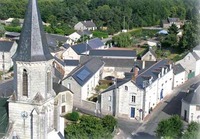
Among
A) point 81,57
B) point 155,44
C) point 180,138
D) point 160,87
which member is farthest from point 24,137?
point 155,44

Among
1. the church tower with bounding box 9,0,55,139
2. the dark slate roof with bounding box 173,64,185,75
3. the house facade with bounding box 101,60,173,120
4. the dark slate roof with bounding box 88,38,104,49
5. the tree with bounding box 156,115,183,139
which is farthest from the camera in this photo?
the dark slate roof with bounding box 88,38,104,49

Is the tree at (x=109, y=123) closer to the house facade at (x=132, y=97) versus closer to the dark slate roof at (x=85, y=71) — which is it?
the house facade at (x=132, y=97)

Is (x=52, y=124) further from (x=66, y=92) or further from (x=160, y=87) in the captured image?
(x=160, y=87)

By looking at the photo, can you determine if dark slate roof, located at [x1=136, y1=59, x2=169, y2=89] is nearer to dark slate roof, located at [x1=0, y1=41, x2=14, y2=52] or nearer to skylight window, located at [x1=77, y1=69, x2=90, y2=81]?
skylight window, located at [x1=77, y1=69, x2=90, y2=81]

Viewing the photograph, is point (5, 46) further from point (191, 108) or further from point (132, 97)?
point (191, 108)

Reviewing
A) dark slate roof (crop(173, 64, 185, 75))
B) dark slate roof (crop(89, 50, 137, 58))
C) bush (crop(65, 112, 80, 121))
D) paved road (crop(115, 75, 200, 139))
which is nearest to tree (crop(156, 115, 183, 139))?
paved road (crop(115, 75, 200, 139))

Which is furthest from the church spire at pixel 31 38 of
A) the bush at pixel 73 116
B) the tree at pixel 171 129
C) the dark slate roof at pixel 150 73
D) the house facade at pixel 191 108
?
the house facade at pixel 191 108
